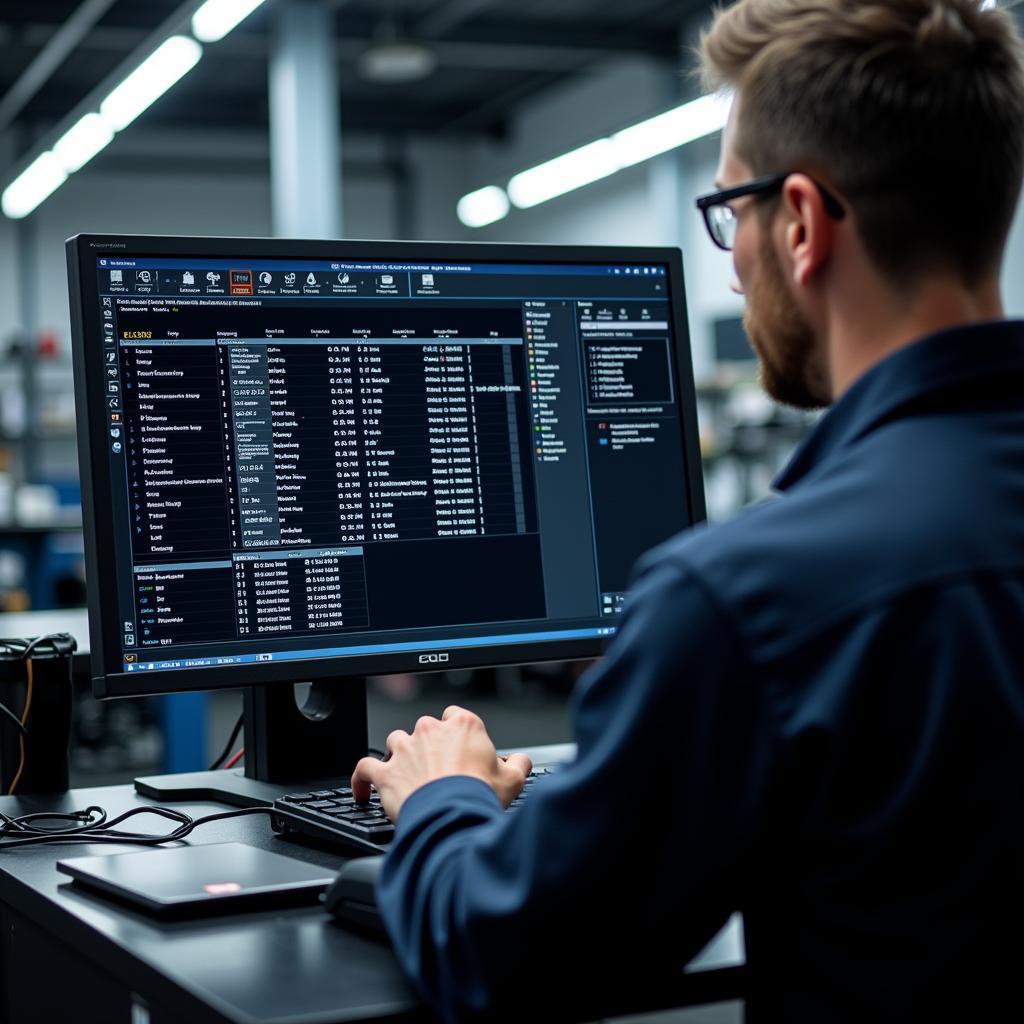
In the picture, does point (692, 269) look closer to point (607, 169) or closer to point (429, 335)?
point (607, 169)

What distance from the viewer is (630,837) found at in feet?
2.17

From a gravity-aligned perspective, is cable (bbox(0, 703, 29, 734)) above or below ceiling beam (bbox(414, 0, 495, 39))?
below

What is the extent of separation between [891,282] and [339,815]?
57cm

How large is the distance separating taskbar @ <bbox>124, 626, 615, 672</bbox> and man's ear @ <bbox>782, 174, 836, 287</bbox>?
59 centimetres

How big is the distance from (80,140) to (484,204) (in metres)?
2.85

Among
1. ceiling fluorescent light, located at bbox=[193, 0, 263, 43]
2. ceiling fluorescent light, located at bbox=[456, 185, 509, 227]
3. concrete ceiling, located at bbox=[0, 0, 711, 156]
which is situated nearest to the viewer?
ceiling fluorescent light, located at bbox=[193, 0, 263, 43]

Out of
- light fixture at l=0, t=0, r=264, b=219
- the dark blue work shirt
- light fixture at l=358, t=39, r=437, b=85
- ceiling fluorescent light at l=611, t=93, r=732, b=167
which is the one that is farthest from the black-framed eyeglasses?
light fixture at l=358, t=39, r=437, b=85

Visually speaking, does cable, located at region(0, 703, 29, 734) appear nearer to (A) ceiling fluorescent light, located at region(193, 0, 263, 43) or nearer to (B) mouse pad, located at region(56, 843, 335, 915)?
(B) mouse pad, located at region(56, 843, 335, 915)

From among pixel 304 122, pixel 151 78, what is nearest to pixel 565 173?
pixel 304 122

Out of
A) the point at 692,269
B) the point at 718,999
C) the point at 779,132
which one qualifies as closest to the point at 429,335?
the point at 779,132

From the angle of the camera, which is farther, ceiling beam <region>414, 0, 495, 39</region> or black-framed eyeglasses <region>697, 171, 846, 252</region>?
ceiling beam <region>414, 0, 495, 39</region>

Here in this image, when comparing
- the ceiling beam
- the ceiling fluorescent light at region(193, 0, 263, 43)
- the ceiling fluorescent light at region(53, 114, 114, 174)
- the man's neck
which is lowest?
the man's neck

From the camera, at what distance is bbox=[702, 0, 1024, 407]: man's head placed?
0.75 meters

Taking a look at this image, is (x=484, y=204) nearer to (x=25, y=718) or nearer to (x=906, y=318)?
(x=25, y=718)
